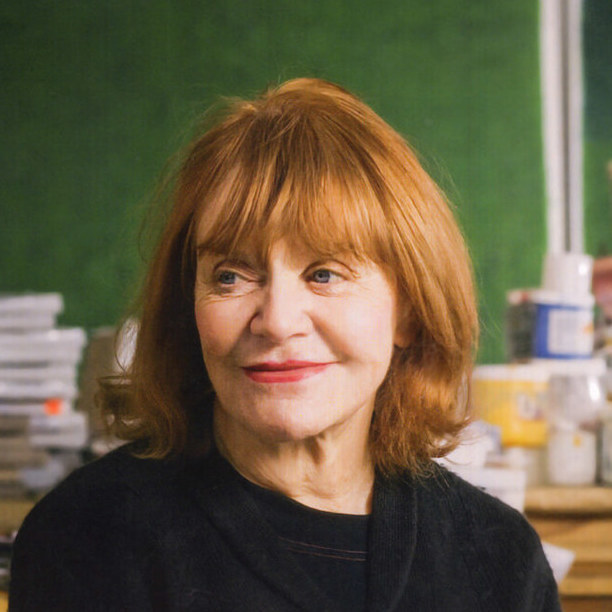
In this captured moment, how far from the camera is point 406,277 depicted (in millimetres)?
849

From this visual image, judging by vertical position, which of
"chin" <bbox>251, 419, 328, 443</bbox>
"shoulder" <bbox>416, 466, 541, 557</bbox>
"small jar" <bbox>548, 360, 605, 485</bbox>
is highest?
"chin" <bbox>251, 419, 328, 443</bbox>

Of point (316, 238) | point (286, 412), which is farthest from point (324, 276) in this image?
point (286, 412)

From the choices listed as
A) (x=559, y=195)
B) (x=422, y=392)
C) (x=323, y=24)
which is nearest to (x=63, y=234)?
(x=323, y=24)

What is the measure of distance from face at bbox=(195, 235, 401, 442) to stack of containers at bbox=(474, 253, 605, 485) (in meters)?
0.74

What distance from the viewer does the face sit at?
2.53ft

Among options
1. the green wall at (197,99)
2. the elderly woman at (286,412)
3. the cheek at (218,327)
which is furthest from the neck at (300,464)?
the green wall at (197,99)

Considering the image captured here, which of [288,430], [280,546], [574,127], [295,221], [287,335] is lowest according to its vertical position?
[280,546]

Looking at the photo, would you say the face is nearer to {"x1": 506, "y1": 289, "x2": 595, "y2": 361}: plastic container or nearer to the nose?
the nose

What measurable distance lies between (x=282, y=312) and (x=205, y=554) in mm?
274

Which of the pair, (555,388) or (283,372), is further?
(555,388)

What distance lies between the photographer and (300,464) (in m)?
0.87

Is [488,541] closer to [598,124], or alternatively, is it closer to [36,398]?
[36,398]

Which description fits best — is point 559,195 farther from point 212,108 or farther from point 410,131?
point 212,108

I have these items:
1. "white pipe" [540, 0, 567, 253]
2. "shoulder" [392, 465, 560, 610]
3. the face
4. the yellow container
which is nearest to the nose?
the face
